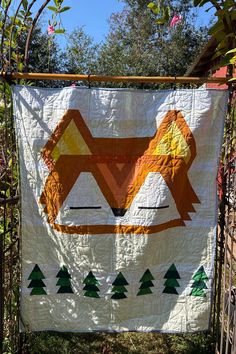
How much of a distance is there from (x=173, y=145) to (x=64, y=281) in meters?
1.06

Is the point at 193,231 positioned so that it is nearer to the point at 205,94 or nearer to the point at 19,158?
the point at 205,94

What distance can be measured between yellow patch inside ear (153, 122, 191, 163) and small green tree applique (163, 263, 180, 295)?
70 centimetres

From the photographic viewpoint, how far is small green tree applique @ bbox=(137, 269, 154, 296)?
2.41 metres

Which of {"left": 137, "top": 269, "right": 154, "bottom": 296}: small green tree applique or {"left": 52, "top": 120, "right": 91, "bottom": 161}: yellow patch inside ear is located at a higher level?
{"left": 52, "top": 120, "right": 91, "bottom": 161}: yellow patch inside ear

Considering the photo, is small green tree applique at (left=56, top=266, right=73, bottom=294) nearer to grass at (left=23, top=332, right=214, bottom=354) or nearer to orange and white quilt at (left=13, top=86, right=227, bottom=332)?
orange and white quilt at (left=13, top=86, right=227, bottom=332)

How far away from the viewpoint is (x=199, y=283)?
243 cm

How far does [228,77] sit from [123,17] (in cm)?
1692

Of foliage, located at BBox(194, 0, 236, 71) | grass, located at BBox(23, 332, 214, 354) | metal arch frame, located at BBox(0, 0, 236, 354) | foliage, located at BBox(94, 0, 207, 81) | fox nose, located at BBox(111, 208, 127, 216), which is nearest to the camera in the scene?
foliage, located at BBox(194, 0, 236, 71)

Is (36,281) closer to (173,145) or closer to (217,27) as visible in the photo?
(173,145)

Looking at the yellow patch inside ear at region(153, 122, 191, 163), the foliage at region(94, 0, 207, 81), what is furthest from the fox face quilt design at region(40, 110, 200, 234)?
the foliage at region(94, 0, 207, 81)

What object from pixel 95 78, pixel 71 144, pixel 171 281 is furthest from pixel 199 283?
pixel 95 78

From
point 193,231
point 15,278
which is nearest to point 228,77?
point 193,231

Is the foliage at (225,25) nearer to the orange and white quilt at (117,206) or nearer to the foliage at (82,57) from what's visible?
the orange and white quilt at (117,206)

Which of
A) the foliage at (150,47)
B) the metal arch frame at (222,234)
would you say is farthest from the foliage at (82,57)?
the metal arch frame at (222,234)
